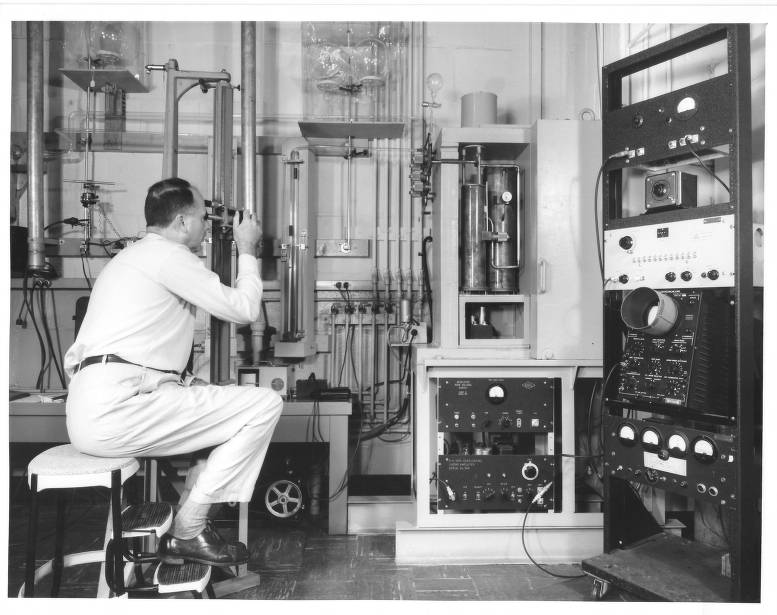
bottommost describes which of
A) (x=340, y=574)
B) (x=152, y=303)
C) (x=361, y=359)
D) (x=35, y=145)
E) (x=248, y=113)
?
(x=340, y=574)

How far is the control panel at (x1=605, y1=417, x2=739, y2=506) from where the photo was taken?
6.01ft

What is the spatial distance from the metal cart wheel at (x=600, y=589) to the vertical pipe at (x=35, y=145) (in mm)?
3028

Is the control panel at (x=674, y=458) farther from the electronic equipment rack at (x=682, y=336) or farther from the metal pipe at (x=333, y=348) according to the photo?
the metal pipe at (x=333, y=348)

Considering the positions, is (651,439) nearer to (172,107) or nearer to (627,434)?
(627,434)

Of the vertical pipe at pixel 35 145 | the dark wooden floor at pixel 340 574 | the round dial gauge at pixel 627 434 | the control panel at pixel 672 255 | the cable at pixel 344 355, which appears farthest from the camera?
the cable at pixel 344 355

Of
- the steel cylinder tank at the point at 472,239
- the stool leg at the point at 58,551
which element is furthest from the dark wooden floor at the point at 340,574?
the steel cylinder tank at the point at 472,239

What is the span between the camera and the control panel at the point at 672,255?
188cm

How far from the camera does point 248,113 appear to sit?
11.1 feet

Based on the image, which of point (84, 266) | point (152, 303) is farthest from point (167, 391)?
point (84, 266)

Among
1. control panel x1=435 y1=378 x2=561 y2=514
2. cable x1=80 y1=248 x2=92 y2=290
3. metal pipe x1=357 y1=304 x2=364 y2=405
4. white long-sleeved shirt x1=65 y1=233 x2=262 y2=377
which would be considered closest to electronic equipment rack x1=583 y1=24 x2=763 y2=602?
control panel x1=435 y1=378 x2=561 y2=514

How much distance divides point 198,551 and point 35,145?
250 cm
